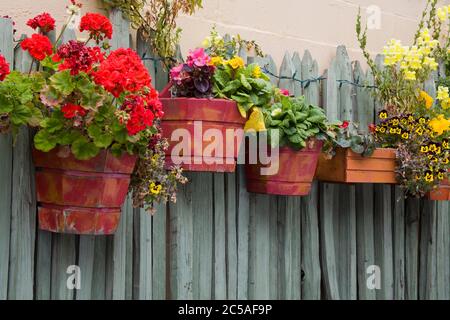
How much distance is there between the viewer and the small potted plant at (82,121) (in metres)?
2.45

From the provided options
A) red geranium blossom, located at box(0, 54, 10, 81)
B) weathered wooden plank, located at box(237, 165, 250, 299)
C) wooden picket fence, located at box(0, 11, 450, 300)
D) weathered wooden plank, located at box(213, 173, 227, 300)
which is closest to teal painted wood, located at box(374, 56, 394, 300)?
wooden picket fence, located at box(0, 11, 450, 300)

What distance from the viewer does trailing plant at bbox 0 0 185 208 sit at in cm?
244

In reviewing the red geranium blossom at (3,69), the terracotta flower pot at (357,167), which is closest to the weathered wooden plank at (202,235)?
the terracotta flower pot at (357,167)

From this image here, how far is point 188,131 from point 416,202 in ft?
6.35

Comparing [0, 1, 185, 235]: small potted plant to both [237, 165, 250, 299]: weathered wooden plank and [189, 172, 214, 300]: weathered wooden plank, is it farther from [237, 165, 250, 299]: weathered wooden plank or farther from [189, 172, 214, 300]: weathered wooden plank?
[237, 165, 250, 299]: weathered wooden plank

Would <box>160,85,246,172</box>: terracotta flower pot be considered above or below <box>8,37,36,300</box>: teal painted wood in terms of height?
above

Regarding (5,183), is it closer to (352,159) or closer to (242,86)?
(242,86)

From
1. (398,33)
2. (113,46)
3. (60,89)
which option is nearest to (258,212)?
(113,46)

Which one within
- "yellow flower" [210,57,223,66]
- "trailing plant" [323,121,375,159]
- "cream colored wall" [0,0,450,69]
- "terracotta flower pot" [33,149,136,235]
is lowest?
"terracotta flower pot" [33,149,136,235]

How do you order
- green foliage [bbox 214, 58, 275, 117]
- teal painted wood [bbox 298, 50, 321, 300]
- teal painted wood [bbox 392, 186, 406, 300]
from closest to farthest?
green foliage [bbox 214, 58, 275, 117] < teal painted wood [bbox 298, 50, 321, 300] < teal painted wood [bbox 392, 186, 406, 300]

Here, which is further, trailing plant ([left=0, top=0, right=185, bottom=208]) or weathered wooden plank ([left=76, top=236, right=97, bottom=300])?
weathered wooden plank ([left=76, top=236, right=97, bottom=300])

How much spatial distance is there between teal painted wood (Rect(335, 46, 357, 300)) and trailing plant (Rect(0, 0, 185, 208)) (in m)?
1.58

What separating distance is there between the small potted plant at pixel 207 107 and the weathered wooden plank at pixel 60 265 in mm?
548

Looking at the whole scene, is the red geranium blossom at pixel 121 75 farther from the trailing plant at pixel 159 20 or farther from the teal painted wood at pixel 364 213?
the teal painted wood at pixel 364 213
